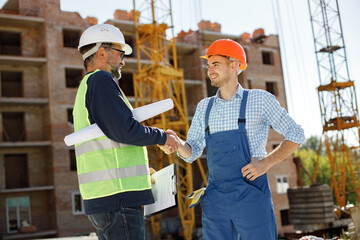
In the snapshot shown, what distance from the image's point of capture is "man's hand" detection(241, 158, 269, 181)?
279 centimetres

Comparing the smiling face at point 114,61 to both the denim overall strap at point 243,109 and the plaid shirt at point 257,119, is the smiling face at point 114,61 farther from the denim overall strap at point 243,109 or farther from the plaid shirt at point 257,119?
the denim overall strap at point 243,109

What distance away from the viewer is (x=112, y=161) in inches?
104

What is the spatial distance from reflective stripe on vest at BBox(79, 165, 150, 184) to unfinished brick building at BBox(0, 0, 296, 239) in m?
21.1

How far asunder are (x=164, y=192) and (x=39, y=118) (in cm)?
2351

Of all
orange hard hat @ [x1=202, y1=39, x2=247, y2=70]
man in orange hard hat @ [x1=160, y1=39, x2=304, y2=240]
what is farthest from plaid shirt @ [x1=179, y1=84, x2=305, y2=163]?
orange hard hat @ [x1=202, y1=39, x2=247, y2=70]

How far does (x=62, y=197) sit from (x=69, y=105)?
530 centimetres

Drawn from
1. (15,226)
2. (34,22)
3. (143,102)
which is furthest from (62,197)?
(34,22)

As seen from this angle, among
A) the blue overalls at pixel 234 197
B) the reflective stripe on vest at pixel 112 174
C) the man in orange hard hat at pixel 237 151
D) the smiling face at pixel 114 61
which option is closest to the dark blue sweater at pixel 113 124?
the reflective stripe on vest at pixel 112 174

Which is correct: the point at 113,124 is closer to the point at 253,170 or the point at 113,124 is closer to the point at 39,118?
the point at 253,170

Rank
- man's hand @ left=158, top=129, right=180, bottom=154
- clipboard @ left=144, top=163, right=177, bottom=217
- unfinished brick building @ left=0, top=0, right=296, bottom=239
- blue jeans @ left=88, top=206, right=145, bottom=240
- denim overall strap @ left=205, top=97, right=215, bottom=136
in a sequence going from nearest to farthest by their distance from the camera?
blue jeans @ left=88, top=206, right=145, bottom=240 → clipboard @ left=144, top=163, right=177, bottom=217 → man's hand @ left=158, top=129, right=180, bottom=154 → denim overall strap @ left=205, top=97, right=215, bottom=136 → unfinished brick building @ left=0, top=0, right=296, bottom=239

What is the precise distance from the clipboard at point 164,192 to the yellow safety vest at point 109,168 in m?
0.17

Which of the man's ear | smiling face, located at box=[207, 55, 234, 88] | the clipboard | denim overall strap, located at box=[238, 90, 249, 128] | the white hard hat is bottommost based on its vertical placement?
the clipboard

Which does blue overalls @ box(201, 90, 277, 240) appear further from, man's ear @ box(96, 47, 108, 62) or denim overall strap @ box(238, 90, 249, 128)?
man's ear @ box(96, 47, 108, 62)

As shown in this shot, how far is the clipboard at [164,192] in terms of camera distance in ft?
9.13
